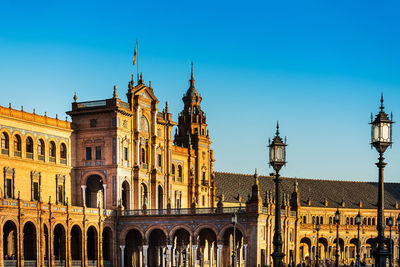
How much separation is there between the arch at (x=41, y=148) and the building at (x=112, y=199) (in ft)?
0.35

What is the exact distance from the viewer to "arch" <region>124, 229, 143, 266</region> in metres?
80.2

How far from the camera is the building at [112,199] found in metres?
67.9

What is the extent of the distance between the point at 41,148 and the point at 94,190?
9.55m

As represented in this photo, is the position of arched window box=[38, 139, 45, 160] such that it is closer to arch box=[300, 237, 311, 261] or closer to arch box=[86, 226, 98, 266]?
arch box=[86, 226, 98, 266]

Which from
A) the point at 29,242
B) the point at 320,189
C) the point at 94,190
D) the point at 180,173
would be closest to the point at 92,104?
the point at 94,190

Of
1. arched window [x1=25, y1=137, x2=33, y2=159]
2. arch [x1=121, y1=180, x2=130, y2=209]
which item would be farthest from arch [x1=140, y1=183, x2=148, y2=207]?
arched window [x1=25, y1=137, x2=33, y2=159]

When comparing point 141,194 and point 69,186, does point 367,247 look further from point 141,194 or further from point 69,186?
point 69,186

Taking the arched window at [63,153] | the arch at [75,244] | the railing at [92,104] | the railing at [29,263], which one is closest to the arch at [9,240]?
the railing at [29,263]

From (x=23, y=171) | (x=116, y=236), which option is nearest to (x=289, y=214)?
(x=116, y=236)

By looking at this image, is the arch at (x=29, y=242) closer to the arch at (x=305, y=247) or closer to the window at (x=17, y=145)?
the window at (x=17, y=145)

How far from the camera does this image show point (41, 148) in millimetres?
74438

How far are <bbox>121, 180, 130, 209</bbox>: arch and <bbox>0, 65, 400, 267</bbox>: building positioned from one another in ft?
0.38

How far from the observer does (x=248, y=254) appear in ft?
235

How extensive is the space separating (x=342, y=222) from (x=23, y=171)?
6940 cm
